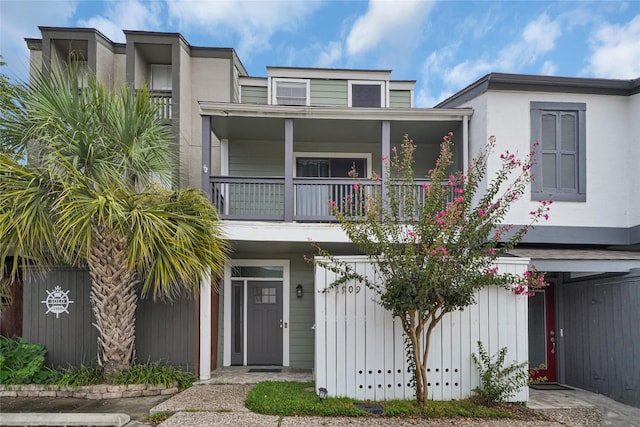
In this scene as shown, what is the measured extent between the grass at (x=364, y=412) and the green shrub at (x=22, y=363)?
4.00 m

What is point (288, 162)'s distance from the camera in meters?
9.01

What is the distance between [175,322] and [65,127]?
13.4ft

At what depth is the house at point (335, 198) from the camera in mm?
8383

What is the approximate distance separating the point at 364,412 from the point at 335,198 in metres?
4.61

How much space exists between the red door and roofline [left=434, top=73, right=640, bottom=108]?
4234 millimetres

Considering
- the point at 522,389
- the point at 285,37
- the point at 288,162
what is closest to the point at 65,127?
the point at 288,162

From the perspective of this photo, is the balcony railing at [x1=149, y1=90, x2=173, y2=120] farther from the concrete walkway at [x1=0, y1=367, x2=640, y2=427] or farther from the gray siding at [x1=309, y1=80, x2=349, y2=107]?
the concrete walkway at [x1=0, y1=367, x2=640, y2=427]

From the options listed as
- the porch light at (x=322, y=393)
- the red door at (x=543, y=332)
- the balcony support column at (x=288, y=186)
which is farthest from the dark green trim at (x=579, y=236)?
the porch light at (x=322, y=393)

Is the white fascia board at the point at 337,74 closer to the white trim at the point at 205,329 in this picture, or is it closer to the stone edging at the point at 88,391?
the white trim at the point at 205,329

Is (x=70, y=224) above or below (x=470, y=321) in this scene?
above

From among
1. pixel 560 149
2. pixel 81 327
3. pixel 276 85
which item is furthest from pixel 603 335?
pixel 81 327

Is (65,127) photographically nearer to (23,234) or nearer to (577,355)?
(23,234)

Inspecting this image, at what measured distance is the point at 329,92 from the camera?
12.2m

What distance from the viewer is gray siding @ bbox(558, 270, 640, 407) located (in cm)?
737
